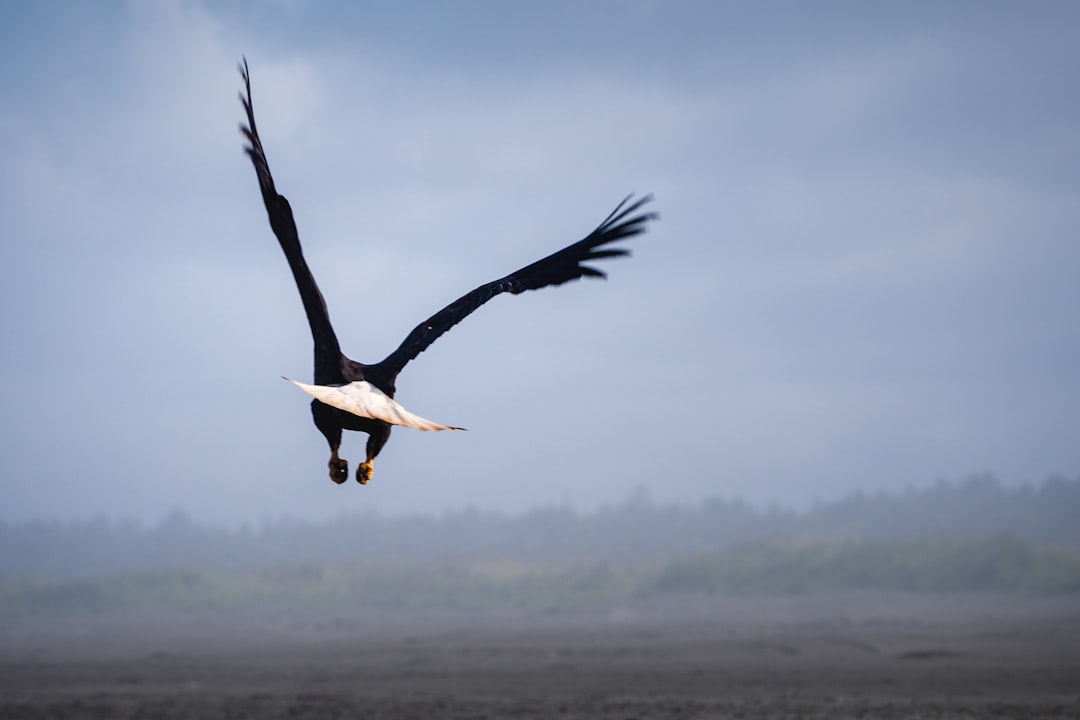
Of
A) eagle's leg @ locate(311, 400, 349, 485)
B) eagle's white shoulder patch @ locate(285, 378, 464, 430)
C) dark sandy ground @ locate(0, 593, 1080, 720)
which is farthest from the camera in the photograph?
dark sandy ground @ locate(0, 593, 1080, 720)

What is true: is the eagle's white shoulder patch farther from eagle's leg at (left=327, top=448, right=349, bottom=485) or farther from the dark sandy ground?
the dark sandy ground

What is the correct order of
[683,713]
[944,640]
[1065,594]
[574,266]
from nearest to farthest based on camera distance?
[574,266], [683,713], [944,640], [1065,594]

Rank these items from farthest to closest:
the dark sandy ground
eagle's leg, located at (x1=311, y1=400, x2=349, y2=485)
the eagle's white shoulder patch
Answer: the dark sandy ground, eagle's leg, located at (x1=311, y1=400, x2=349, y2=485), the eagle's white shoulder patch

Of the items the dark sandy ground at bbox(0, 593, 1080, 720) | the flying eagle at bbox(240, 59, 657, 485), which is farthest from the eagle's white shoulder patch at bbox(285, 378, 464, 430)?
the dark sandy ground at bbox(0, 593, 1080, 720)

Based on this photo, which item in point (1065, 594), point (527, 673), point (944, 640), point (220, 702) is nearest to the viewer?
point (220, 702)

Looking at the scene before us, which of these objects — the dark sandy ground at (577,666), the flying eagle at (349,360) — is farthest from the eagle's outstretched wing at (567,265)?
the dark sandy ground at (577,666)

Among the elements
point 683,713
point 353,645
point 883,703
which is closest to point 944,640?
point 883,703

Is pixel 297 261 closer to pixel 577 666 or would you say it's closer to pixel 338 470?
pixel 338 470

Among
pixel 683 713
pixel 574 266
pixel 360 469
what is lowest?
pixel 683 713

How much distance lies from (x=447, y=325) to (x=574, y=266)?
1.59 m

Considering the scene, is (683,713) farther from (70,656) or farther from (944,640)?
(70,656)

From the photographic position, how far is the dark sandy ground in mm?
23859

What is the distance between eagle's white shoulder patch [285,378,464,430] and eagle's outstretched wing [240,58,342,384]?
32 cm

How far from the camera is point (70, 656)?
35.2 meters
